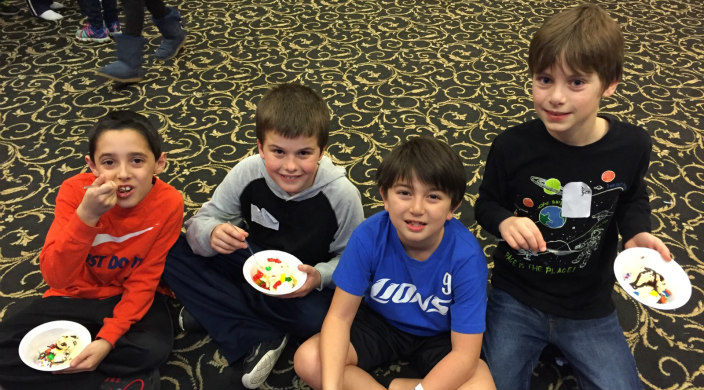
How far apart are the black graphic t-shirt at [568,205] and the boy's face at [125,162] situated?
97 centimetres

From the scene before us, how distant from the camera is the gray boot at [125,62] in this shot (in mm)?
2732

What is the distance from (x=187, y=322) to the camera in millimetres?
1477

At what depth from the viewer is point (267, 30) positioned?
3521 millimetres

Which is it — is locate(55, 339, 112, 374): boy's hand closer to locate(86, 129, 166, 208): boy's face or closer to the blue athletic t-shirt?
locate(86, 129, 166, 208): boy's face

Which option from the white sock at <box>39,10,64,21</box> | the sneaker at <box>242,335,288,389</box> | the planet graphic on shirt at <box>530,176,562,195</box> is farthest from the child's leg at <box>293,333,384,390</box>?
the white sock at <box>39,10,64,21</box>

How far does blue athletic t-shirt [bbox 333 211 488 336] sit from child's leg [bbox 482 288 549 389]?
0.15 metres

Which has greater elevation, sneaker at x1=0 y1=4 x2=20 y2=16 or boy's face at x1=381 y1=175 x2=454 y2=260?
boy's face at x1=381 y1=175 x2=454 y2=260

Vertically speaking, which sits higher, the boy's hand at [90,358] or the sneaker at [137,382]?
the boy's hand at [90,358]

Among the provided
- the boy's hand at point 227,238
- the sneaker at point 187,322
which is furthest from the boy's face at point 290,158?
the sneaker at point 187,322

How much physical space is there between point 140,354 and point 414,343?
0.79m

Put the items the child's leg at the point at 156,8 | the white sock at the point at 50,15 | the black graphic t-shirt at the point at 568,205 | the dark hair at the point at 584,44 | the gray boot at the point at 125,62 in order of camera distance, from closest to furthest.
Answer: the dark hair at the point at 584,44 → the black graphic t-shirt at the point at 568,205 → the gray boot at the point at 125,62 → the child's leg at the point at 156,8 → the white sock at the point at 50,15

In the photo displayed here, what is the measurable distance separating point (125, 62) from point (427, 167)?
2.40 meters

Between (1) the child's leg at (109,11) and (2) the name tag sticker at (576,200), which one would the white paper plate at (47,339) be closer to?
(2) the name tag sticker at (576,200)

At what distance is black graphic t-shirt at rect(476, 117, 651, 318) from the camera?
1.19m
